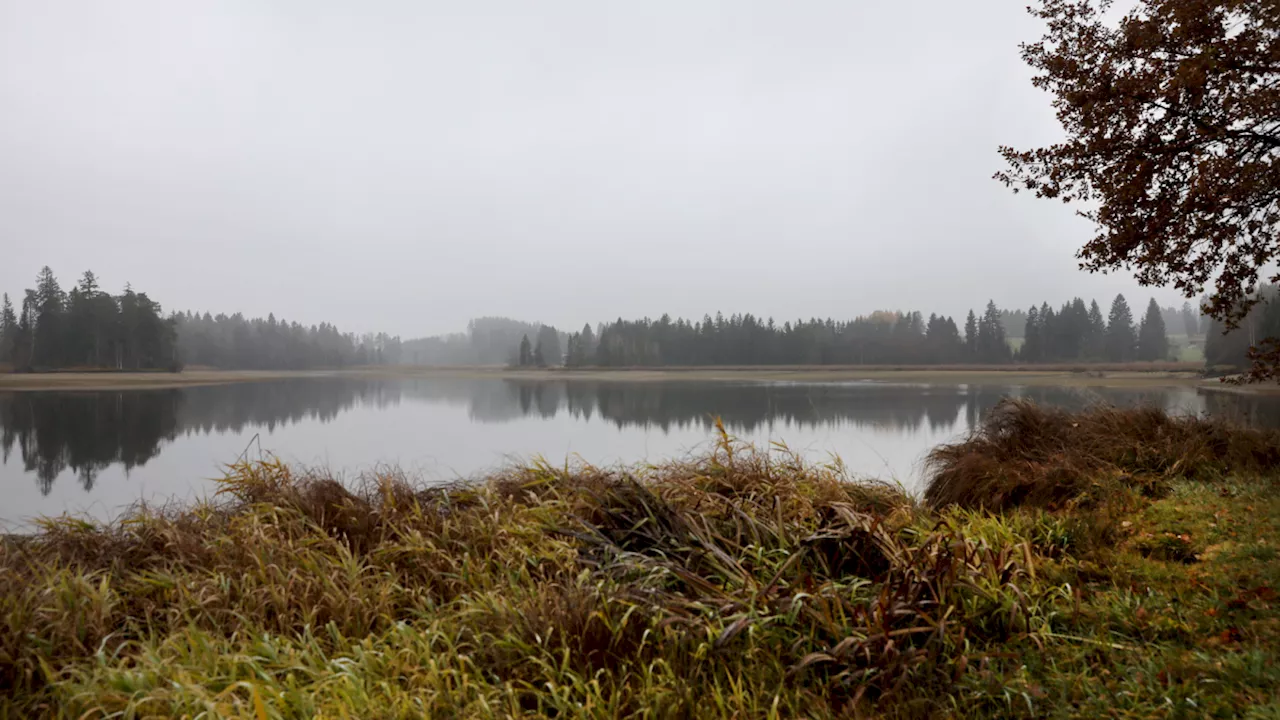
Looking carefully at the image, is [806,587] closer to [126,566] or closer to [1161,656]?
[1161,656]

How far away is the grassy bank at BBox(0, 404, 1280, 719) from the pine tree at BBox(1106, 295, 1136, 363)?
2491 inches

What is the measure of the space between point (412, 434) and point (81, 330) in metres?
39.9

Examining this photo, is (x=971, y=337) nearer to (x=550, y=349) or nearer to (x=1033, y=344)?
(x=1033, y=344)

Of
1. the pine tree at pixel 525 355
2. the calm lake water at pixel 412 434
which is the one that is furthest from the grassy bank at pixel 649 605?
the pine tree at pixel 525 355

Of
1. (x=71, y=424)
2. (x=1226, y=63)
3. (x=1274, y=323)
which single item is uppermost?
(x=1226, y=63)

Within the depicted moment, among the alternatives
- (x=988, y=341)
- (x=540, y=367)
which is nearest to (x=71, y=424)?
(x=988, y=341)

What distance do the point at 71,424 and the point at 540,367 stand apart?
75092 millimetres

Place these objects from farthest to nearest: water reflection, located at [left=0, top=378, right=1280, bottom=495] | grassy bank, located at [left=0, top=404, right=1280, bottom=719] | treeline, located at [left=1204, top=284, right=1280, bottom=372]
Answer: treeline, located at [left=1204, top=284, right=1280, bottom=372] < water reflection, located at [left=0, top=378, right=1280, bottom=495] < grassy bank, located at [left=0, top=404, right=1280, bottom=719]

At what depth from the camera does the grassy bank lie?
304 cm

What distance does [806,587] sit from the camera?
3902mm

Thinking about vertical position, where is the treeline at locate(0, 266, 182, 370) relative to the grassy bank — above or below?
above

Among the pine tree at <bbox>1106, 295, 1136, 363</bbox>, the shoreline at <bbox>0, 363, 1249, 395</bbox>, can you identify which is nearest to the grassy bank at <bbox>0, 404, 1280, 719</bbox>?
the shoreline at <bbox>0, 363, 1249, 395</bbox>

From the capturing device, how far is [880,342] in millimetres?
75562

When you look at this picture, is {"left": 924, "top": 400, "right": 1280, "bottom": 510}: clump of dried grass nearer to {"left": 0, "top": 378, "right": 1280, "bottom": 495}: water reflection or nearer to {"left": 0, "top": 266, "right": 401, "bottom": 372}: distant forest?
{"left": 0, "top": 378, "right": 1280, "bottom": 495}: water reflection
